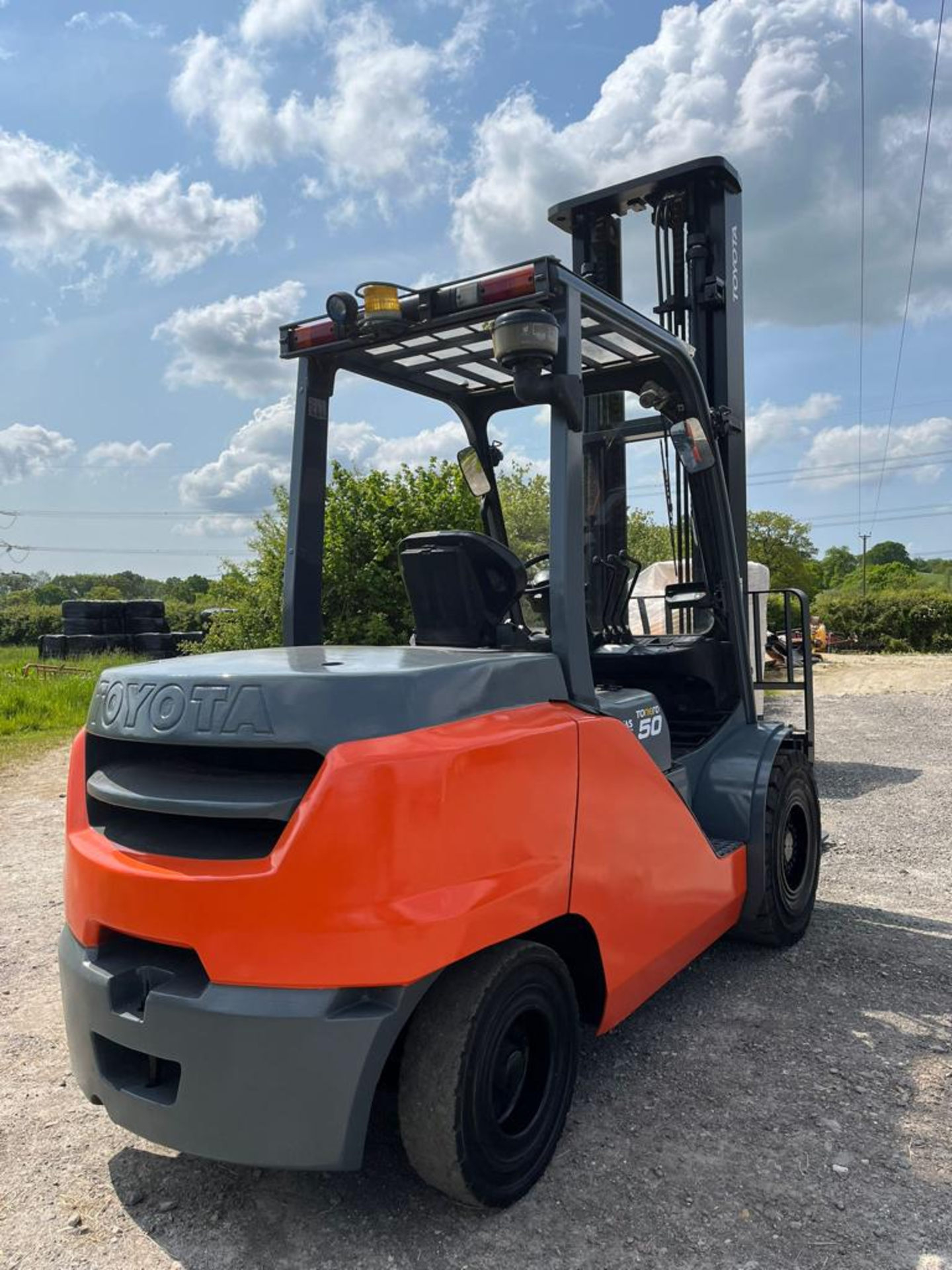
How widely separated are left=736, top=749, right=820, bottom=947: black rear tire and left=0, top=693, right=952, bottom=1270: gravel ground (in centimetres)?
15

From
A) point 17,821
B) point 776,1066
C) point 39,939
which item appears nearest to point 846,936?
point 776,1066

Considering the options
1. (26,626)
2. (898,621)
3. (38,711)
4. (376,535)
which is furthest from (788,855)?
(26,626)

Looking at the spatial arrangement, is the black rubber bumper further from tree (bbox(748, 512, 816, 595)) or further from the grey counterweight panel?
tree (bbox(748, 512, 816, 595))

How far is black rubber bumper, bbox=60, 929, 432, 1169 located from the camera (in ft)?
7.72

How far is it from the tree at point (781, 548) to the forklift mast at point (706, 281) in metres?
37.3

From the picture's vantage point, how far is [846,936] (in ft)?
15.9

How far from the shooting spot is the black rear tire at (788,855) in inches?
171

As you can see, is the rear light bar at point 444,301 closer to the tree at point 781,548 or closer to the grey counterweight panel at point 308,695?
the grey counterweight panel at point 308,695

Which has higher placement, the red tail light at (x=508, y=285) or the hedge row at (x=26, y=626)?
the red tail light at (x=508, y=285)

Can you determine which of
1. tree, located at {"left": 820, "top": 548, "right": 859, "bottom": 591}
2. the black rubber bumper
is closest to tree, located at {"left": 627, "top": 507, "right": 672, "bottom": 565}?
the black rubber bumper

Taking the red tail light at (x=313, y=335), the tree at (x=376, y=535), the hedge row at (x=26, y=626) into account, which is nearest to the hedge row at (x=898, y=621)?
the tree at (x=376, y=535)

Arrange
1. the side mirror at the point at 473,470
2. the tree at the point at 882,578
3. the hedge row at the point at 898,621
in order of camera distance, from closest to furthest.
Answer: the side mirror at the point at 473,470
the hedge row at the point at 898,621
the tree at the point at 882,578

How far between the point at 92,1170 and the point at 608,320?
10.8 feet

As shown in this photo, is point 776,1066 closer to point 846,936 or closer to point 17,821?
point 846,936
